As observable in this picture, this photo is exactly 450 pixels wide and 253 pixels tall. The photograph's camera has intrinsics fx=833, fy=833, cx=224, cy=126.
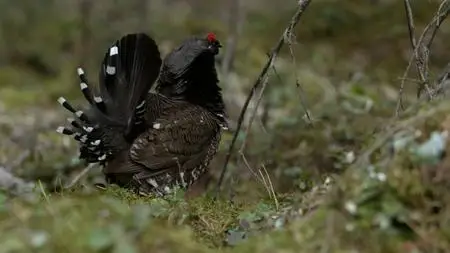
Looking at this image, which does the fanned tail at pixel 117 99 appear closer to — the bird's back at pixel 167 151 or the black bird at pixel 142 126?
the black bird at pixel 142 126

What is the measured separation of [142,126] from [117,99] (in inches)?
11.5

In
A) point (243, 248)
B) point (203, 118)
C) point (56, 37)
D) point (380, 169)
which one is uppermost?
point (380, 169)

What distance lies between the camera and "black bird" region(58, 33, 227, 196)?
5.62 metres

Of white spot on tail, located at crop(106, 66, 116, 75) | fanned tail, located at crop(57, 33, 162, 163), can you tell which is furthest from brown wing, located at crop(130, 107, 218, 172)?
white spot on tail, located at crop(106, 66, 116, 75)

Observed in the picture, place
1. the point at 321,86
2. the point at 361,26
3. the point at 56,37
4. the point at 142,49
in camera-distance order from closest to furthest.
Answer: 1. the point at 142,49
2. the point at 321,86
3. the point at 361,26
4. the point at 56,37

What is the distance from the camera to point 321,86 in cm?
1008

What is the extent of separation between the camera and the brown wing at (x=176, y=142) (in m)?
5.75

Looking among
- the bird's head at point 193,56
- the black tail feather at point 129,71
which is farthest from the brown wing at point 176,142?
the bird's head at point 193,56

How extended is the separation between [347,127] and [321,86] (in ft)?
8.25

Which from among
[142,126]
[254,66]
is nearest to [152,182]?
[142,126]

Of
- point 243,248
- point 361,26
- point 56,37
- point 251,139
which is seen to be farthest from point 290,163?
point 56,37

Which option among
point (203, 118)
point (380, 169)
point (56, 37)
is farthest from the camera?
point (56, 37)

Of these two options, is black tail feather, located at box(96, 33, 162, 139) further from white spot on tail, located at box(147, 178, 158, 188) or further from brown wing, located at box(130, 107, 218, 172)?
white spot on tail, located at box(147, 178, 158, 188)

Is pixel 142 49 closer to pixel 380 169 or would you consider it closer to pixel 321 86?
pixel 380 169
